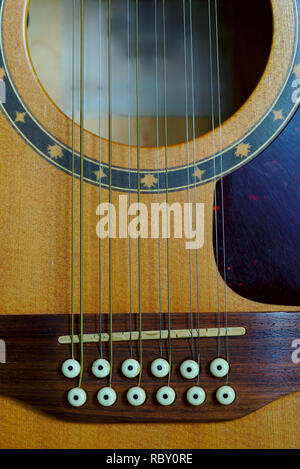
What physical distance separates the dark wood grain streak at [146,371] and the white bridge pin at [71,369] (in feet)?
0.04

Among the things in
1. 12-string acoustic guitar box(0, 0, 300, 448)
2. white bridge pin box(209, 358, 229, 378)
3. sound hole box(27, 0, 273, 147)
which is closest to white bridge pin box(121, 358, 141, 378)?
12-string acoustic guitar box(0, 0, 300, 448)

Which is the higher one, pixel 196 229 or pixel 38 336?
pixel 196 229

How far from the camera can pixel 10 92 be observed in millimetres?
763

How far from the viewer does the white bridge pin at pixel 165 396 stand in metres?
0.70

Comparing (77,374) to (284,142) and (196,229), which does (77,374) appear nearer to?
(196,229)

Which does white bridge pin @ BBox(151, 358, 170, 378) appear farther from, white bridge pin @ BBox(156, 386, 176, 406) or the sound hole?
the sound hole

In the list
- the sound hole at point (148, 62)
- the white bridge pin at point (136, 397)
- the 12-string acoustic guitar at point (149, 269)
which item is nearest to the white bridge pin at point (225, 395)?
the 12-string acoustic guitar at point (149, 269)

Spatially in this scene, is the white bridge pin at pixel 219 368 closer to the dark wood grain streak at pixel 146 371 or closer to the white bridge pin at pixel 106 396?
the dark wood grain streak at pixel 146 371

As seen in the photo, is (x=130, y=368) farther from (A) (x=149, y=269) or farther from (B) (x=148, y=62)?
(B) (x=148, y=62)

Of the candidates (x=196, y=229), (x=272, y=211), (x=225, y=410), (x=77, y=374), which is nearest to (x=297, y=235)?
(x=272, y=211)

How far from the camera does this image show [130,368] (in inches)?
27.7

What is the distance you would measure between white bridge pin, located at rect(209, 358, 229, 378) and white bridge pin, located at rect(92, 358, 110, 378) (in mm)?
152

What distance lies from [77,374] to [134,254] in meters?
0.19
